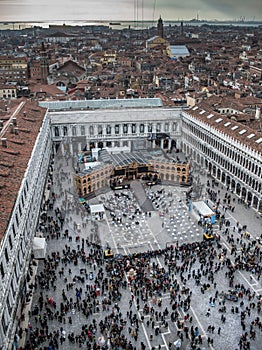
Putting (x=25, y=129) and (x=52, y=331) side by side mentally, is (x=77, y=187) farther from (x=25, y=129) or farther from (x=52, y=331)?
(x=52, y=331)

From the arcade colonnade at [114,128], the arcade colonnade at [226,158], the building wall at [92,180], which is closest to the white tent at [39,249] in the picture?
the building wall at [92,180]

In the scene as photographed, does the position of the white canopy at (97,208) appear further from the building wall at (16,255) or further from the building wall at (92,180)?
the building wall at (16,255)

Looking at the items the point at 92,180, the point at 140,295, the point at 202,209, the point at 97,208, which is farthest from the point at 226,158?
the point at 140,295

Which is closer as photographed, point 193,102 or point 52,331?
point 52,331

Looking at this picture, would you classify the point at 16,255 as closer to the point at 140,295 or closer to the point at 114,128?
the point at 140,295

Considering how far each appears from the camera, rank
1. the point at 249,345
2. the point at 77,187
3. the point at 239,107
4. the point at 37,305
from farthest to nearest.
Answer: the point at 239,107 → the point at 77,187 → the point at 37,305 → the point at 249,345

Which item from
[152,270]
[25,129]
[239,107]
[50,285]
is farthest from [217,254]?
[239,107]

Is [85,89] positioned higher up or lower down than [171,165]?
higher up
